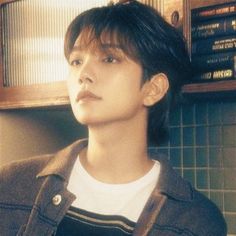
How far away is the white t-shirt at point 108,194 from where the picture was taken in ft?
4.84

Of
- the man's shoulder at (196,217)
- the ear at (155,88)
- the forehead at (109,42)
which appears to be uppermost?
the forehead at (109,42)

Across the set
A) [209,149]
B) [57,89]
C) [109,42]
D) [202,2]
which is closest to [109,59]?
[109,42]

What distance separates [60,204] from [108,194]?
129 mm

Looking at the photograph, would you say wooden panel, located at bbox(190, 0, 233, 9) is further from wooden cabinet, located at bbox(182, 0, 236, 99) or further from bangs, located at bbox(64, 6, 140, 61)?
bangs, located at bbox(64, 6, 140, 61)

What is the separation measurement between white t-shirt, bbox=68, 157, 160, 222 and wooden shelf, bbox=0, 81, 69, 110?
33 cm

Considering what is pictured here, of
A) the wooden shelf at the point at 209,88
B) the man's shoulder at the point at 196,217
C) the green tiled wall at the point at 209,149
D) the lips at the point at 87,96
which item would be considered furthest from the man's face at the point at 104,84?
the green tiled wall at the point at 209,149

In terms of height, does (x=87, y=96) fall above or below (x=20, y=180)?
above

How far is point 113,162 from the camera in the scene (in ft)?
5.10

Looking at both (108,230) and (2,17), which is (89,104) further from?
(2,17)

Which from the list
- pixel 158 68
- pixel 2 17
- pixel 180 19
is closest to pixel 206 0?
pixel 180 19

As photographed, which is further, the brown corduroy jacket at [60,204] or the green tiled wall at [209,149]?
the green tiled wall at [209,149]

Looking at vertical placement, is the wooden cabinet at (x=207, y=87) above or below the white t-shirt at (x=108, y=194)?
above

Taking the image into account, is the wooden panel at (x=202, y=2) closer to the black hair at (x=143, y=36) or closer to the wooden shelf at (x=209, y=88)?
the black hair at (x=143, y=36)

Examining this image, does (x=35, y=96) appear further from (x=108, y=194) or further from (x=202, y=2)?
(x=202, y=2)
